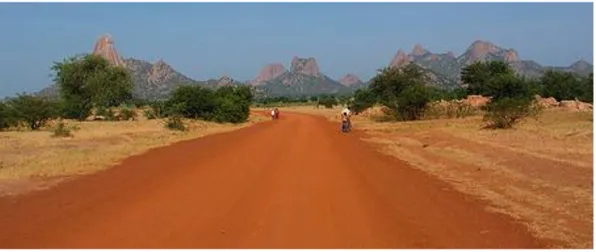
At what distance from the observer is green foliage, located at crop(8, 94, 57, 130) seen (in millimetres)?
47656

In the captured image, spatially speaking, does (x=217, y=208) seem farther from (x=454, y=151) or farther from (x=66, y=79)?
(x=66, y=79)

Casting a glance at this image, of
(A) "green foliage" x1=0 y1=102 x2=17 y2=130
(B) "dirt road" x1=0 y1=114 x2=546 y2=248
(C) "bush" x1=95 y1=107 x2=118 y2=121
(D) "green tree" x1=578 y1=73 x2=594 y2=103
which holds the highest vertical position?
(D) "green tree" x1=578 y1=73 x2=594 y2=103

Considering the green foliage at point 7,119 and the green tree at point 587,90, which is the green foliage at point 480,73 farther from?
the green foliage at point 7,119

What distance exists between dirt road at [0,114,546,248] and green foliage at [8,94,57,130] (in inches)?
1304

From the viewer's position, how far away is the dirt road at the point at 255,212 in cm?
858

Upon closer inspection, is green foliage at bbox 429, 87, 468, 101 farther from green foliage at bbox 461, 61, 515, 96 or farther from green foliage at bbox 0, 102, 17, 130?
green foliage at bbox 0, 102, 17, 130

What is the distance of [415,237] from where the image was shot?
8859 millimetres

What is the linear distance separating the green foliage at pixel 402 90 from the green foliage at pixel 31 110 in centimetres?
2567

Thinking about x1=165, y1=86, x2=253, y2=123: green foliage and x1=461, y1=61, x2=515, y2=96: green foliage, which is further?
x1=461, y1=61, x2=515, y2=96: green foliage

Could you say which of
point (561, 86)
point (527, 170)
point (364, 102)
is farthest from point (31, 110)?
point (561, 86)

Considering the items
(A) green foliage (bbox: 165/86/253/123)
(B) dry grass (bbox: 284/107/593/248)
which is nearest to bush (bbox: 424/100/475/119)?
(A) green foliage (bbox: 165/86/253/123)

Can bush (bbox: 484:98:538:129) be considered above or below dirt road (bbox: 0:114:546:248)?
above

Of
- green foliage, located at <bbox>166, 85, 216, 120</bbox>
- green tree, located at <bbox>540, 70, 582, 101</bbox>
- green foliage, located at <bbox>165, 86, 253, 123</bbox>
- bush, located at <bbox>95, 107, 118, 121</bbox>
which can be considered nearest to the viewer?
green foliage, located at <bbox>166, 85, 216, 120</bbox>

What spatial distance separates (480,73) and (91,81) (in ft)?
135
